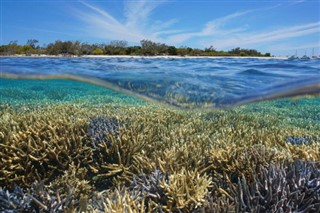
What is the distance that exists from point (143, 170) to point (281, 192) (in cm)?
247

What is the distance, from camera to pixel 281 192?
400cm

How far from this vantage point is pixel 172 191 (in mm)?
4227

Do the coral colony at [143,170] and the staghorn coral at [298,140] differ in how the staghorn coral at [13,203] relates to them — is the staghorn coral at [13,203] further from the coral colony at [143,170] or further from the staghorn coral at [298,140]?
the staghorn coral at [298,140]

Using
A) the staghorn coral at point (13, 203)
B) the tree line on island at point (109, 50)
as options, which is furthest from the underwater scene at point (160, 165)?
the tree line on island at point (109, 50)

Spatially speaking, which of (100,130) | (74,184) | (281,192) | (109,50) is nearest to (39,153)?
(74,184)

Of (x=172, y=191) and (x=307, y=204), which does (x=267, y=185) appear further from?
(x=172, y=191)

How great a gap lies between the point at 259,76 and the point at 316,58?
4433 millimetres

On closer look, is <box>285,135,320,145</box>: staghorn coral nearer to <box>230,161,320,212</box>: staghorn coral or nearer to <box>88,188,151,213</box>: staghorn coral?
<box>230,161,320,212</box>: staghorn coral

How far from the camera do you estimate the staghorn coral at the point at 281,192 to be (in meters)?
3.89

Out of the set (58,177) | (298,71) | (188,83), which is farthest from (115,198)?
(298,71)

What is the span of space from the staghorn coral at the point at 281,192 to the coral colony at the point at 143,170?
14 mm

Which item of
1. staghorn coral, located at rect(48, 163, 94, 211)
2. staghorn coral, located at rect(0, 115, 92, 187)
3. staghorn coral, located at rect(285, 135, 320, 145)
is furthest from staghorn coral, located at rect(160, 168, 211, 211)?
staghorn coral, located at rect(285, 135, 320, 145)

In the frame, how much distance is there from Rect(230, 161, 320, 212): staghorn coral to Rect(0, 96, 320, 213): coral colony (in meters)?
0.01

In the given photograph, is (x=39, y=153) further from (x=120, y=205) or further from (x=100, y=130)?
(x=120, y=205)
